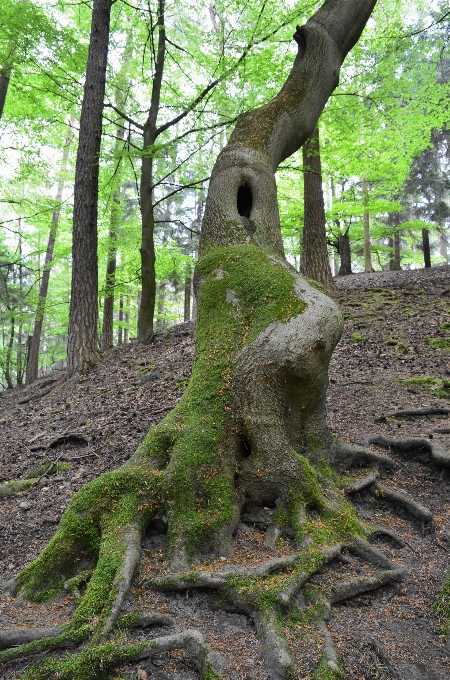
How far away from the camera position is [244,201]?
183 inches

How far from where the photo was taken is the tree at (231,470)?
2.26 m

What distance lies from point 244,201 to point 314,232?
5.97 metres

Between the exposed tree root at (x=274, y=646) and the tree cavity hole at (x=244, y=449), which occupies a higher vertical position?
the tree cavity hole at (x=244, y=449)

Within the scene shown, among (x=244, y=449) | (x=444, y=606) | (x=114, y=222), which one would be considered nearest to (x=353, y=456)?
(x=244, y=449)

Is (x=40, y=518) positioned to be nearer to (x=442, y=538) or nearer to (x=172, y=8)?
(x=442, y=538)

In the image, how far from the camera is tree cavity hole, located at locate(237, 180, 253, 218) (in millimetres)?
4512

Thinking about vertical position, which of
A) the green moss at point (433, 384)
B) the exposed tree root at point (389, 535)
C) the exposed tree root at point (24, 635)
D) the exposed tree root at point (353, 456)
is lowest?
the exposed tree root at point (24, 635)

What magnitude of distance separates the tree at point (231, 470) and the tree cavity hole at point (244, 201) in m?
0.21

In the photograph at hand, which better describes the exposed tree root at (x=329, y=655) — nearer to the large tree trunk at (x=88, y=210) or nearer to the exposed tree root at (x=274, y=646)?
the exposed tree root at (x=274, y=646)

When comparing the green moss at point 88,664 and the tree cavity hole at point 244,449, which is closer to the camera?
the green moss at point 88,664

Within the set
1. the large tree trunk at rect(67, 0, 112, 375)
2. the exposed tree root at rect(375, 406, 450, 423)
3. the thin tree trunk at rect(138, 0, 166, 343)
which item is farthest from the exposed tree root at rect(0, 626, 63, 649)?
the thin tree trunk at rect(138, 0, 166, 343)

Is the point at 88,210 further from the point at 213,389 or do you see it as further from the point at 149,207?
the point at 213,389

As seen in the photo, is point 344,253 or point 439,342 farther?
point 344,253

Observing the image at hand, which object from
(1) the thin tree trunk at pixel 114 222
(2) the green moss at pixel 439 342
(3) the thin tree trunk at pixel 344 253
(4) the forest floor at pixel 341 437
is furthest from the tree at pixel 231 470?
(3) the thin tree trunk at pixel 344 253
